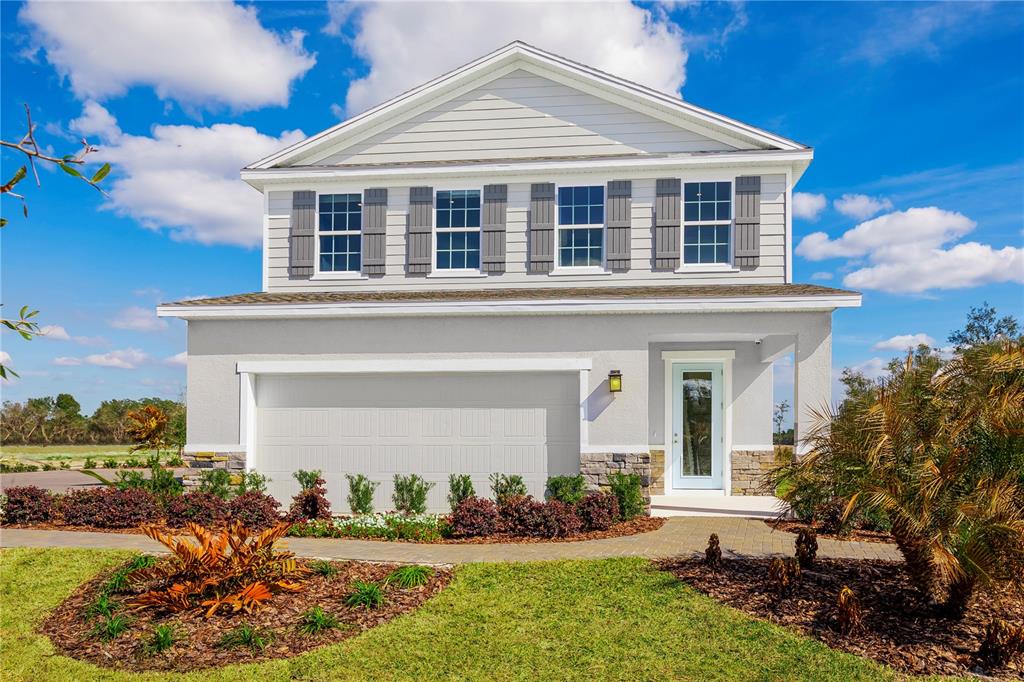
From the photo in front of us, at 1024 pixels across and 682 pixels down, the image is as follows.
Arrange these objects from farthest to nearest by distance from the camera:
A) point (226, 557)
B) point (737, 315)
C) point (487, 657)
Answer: point (737, 315), point (226, 557), point (487, 657)

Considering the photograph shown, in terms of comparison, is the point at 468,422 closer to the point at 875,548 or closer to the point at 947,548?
the point at 875,548

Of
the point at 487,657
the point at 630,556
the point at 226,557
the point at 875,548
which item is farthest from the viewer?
the point at 875,548

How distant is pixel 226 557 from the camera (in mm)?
7973

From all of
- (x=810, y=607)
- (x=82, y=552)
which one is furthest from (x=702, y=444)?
(x=82, y=552)

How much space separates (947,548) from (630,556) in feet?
11.5

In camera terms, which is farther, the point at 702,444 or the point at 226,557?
the point at 702,444

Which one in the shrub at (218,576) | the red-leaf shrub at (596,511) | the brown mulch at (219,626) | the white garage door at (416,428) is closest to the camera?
the brown mulch at (219,626)

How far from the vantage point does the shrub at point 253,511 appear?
1123 centimetres

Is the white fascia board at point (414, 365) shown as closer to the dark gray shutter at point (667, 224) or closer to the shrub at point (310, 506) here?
the shrub at point (310, 506)

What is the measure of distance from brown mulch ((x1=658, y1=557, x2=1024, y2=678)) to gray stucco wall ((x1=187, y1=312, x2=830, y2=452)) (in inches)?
149

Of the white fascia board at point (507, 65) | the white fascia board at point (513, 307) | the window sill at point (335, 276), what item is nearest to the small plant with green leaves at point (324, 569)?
the white fascia board at point (513, 307)

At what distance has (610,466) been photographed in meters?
12.1

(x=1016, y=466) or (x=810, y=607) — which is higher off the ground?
(x=1016, y=466)

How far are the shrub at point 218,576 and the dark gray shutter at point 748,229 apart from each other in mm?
9589
